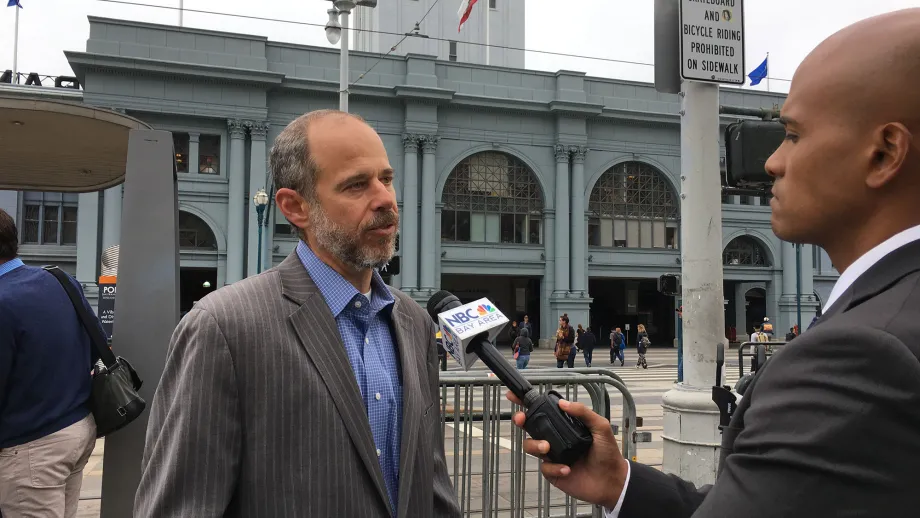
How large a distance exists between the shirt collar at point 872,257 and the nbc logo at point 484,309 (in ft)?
3.28

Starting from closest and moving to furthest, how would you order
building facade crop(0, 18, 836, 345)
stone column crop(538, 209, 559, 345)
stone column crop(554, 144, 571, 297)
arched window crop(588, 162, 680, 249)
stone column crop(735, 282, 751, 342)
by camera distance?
building facade crop(0, 18, 836, 345), stone column crop(554, 144, 571, 297), stone column crop(538, 209, 559, 345), arched window crop(588, 162, 680, 249), stone column crop(735, 282, 751, 342)

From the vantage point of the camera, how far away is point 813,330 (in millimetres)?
979

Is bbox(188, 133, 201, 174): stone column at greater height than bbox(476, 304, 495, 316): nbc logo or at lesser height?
greater

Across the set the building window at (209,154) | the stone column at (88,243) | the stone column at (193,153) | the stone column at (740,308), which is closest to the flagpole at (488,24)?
the building window at (209,154)

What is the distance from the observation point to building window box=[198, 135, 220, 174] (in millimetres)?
31688

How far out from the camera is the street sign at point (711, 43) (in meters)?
5.62

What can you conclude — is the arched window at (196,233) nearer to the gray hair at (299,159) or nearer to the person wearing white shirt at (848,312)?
the gray hair at (299,159)

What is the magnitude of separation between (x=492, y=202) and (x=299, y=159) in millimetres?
33943

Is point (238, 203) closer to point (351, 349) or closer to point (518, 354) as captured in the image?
point (518, 354)

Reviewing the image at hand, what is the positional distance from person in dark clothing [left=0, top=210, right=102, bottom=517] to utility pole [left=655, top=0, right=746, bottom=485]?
445 cm

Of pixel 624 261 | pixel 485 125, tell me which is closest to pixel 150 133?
pixel 485 125

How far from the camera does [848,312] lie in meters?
1.00

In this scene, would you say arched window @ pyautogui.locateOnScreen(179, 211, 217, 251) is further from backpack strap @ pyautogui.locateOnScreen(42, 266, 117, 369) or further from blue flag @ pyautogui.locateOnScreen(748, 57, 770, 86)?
backpack strap @ pyautogui.locateOnScreen(42, 266, 117, 369)

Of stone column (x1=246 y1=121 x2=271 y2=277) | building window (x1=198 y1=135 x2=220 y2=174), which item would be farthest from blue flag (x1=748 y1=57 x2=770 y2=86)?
building window (x1=198 y1=135 x2=220 y2=174)
